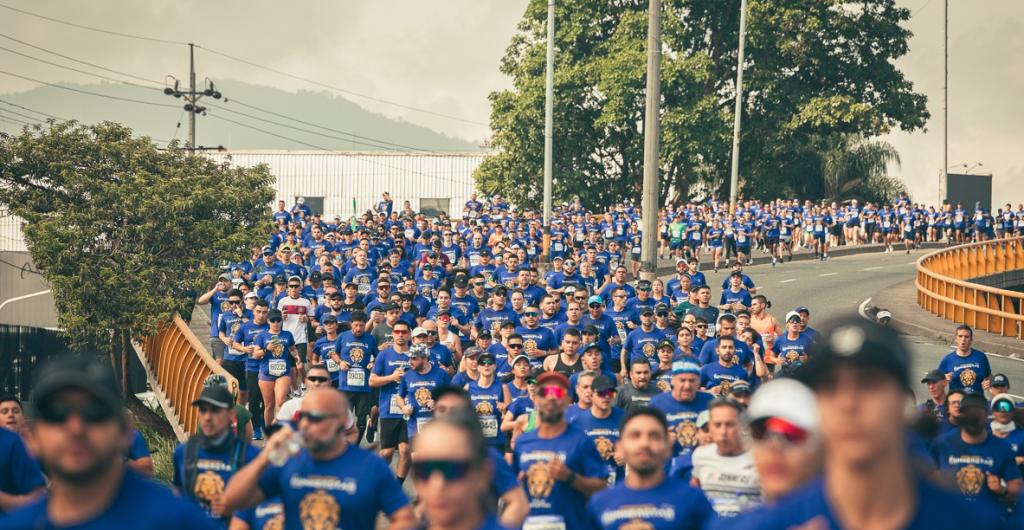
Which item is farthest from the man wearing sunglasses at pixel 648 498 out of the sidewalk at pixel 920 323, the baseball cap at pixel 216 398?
the sidewalk at pixel 920 323

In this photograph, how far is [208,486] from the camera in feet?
23.7

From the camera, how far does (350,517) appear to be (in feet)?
18.9

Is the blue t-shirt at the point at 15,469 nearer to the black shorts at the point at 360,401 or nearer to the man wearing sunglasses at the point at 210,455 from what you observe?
the man wearing sunglasses at the point at 210,455

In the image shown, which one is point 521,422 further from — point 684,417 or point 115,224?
point 115,224

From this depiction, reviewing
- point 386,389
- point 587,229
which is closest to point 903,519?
point 386,389

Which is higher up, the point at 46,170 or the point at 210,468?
the point at 46,170

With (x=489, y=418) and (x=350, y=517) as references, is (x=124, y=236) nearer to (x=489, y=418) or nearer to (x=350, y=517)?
(x=489, y=418)

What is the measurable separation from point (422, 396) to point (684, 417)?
4.09 metres

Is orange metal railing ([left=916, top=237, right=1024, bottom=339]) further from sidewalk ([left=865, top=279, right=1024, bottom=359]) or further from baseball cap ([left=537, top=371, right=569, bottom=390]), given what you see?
baseball cap ([left=537, top=371, right=569, bottom=390])

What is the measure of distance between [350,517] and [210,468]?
70.6 inches

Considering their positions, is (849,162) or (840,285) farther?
(849,162)

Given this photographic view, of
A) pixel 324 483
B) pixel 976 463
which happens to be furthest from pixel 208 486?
pixel 976 463

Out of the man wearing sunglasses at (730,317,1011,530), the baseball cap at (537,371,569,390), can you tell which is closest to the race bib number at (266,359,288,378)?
the baseball cap at (537,371,569,390)

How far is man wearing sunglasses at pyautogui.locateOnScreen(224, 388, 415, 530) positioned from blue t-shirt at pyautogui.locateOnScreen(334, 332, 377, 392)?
986 centimetres
